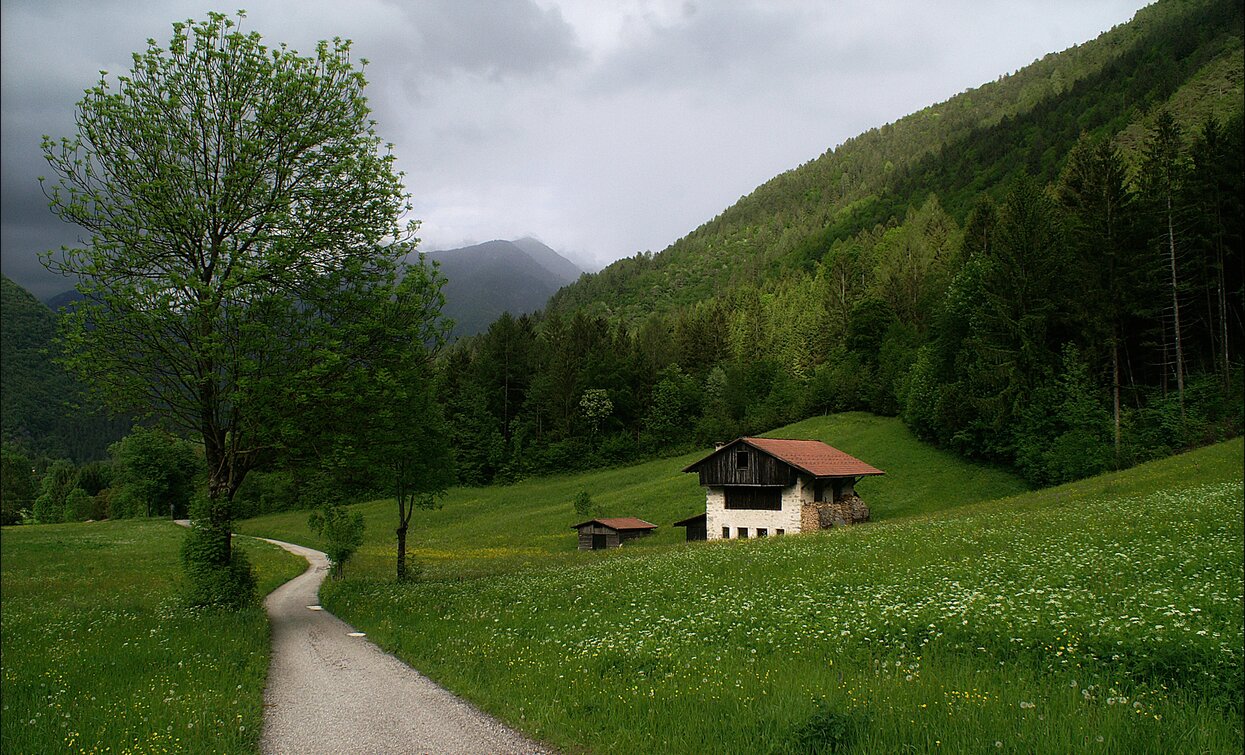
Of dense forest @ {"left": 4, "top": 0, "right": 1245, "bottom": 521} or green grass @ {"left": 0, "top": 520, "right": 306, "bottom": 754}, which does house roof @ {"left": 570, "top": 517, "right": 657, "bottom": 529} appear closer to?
dense forest @ {"left": 4, "top": 0, "right": 1245, "bottom": 521}

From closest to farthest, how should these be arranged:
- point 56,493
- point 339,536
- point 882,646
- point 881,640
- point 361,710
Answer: point 361,710, point 882,646, point 881,640, point 339,536, point 56,493

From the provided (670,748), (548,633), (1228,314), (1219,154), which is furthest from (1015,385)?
(670,748)

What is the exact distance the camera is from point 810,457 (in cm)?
5369

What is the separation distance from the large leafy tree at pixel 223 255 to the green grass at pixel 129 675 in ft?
12.4

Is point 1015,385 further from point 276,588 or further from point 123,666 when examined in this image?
point 123,666

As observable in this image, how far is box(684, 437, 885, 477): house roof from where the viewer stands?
2013 inches

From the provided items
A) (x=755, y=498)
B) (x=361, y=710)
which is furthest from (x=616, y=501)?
(x=361, y=710)

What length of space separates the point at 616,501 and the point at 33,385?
85.5 m

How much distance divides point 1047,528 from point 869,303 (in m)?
84.7

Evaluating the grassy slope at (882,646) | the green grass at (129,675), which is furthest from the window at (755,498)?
the green grass at (129,675)

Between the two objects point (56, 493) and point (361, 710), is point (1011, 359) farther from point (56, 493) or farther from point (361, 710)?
point (56, 493)

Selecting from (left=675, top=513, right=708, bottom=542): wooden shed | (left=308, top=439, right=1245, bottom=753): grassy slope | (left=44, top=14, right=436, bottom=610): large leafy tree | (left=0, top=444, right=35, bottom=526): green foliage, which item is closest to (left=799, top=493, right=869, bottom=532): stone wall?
(left=675, top=513, right=708, bottom=542): wooden shed

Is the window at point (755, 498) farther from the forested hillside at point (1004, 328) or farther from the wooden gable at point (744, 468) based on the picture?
the forested hillside at point (1004, 328)

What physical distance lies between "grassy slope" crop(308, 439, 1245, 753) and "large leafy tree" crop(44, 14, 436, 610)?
7.62 m
